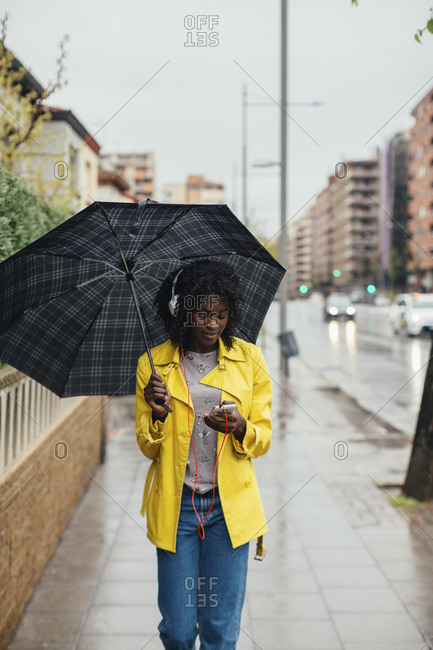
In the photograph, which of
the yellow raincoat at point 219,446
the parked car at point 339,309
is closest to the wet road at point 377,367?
the yellow raincoat at point 219,446

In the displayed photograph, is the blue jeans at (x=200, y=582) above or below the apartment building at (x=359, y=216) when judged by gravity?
below

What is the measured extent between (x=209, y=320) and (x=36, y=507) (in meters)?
2.43

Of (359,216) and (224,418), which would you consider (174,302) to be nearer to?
(224,418)

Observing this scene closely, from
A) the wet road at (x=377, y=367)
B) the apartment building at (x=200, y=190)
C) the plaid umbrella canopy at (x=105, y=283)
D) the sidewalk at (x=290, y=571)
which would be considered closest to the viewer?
the plaid umbrella canopy at (x=105, y=283)

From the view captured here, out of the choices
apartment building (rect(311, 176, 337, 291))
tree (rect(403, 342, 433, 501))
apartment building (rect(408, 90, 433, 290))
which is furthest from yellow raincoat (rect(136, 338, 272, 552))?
apartment building (rect(311, 176, 337, 291))

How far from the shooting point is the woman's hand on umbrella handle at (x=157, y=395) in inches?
104

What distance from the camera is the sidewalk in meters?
4.07

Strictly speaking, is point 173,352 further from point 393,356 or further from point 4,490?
point 393,356

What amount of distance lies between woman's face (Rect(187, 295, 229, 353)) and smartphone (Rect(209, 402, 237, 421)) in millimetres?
303

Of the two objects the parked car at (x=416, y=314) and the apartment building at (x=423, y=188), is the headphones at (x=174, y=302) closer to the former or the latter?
the parked car at (x=416, y=314)

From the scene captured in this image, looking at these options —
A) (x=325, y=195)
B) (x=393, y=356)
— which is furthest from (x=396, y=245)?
(x=393, y=356)

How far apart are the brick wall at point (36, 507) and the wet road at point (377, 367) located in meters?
5.95

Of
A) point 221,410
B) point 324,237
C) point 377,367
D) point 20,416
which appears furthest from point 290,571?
point 324,237

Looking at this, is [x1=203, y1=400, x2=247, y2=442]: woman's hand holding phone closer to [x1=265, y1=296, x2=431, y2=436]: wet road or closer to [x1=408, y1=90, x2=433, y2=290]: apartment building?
[x1=265, y1=296, x2=431, y2=436]: wet road
